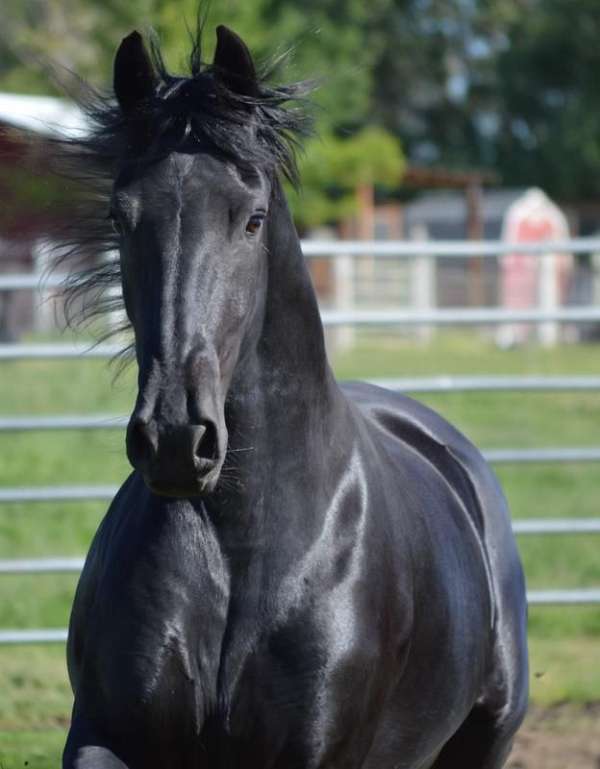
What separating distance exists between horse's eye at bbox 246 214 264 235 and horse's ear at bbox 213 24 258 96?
0.86 ft

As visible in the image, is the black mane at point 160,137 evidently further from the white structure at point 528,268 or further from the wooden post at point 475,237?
the wooden post at point 475,237

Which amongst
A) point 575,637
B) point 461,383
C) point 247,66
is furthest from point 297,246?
point 575,637

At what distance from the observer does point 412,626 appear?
3.34 meters

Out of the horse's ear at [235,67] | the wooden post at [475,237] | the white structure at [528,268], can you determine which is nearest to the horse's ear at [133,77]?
the horse's ear at [235,67]

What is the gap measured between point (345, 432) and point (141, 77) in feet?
2.72

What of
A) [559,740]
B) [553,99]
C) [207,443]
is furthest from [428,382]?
[553,99]

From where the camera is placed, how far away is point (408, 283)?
27.3 meters

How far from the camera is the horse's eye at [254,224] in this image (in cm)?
278

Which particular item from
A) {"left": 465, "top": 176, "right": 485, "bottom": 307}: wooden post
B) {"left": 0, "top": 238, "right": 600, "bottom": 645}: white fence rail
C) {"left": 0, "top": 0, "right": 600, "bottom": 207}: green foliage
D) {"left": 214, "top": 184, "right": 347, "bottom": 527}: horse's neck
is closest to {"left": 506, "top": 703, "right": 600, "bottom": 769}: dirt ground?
{"left": 0, "top": 238, "right": 600, "bottom": 645}: white fence rail

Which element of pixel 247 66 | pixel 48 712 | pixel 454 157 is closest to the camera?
pixel 247 66

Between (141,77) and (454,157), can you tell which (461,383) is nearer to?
(141,77)

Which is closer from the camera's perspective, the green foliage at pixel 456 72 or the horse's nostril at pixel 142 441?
the horse's nostril at pixel 142 441

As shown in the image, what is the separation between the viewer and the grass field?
591 centimetres

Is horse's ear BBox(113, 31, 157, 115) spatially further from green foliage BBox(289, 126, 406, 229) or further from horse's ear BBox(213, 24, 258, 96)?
green foliage BBox(289, 126, 406, 229)
